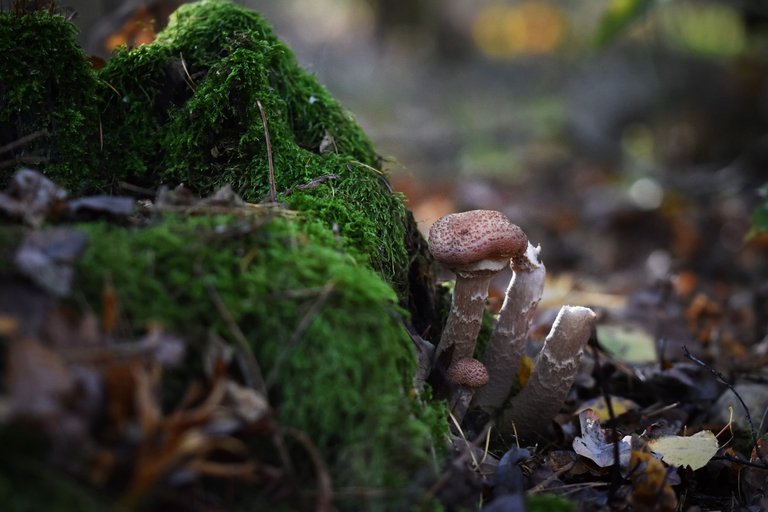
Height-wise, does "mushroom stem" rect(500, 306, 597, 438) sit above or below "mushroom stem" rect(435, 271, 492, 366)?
below

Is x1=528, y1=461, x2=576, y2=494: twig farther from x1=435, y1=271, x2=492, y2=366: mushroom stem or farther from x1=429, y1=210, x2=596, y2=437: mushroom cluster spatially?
x1=435, y1=271, x2=492, y2=366: mushroom stem

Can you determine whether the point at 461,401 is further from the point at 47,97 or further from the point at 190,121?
the point at 47,97

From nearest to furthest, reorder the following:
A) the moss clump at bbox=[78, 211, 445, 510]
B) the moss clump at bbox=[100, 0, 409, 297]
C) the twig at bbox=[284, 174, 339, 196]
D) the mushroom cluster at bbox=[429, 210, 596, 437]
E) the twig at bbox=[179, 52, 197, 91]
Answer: the moss clump at bbox=[78, 211, 445, 510] → the mushroom cluster at bbox=[429, 210, 596, 437] → the twig at bbox=[284, 174, 339, 196] → the moss clump at bbox=[100, 0, 409, 297] → the twig at bbox=[179, 52, 197, 91]

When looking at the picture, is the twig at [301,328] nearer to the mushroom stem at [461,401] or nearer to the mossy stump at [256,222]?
the mossy stump at [256,222]

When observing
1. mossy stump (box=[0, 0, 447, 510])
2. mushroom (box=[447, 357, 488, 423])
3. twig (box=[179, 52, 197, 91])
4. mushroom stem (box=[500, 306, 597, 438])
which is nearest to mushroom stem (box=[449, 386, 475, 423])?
mushroom (box=[447, 357, 488, 423])

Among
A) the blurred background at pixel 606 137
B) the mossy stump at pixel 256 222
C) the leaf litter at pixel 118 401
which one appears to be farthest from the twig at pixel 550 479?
the blurred background at pixel 606 137
